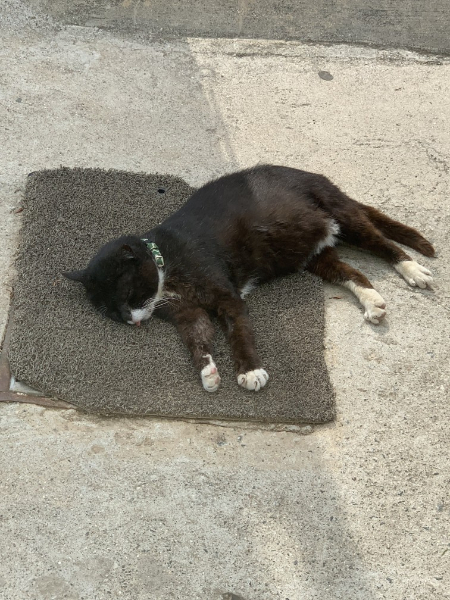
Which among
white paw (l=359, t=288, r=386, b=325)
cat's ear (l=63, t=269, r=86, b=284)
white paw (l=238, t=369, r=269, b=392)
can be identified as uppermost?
white paw (l=359, t=288, r=386, b=325)

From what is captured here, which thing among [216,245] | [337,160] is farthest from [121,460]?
[337,160]

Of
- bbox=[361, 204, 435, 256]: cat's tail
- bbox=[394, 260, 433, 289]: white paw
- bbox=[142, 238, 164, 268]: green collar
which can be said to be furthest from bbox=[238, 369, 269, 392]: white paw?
bbox=[361, 204, 435, 256]: cat's tail

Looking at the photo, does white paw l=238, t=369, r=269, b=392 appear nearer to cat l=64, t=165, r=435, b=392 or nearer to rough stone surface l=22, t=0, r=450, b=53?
cat l=64, t=165, r=435, b=392

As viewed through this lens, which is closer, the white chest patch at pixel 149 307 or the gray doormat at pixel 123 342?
the gray doormat at pixel 123 342

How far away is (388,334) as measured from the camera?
3.52m

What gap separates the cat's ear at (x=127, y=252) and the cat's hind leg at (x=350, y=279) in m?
1.07

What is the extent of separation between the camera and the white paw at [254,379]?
126 inches

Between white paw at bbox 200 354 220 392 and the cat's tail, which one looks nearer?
white paw at bbox 200 354 220 392

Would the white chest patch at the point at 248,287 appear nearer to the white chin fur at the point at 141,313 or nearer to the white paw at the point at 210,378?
the white chin fur at the point at 141,313

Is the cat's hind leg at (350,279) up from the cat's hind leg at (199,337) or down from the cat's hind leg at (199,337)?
up

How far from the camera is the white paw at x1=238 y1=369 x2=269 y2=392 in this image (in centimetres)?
320

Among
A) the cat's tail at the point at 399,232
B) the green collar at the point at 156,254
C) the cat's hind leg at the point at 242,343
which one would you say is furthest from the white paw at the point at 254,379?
the cat's tail at the point at 399,232

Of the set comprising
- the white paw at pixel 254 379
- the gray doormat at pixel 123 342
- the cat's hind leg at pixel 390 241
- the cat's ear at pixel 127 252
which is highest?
the cat's ear at pixel 127 252

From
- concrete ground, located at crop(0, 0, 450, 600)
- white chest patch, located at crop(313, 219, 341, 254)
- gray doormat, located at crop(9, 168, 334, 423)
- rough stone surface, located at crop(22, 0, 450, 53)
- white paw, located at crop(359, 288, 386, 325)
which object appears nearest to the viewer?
concrete ground, located at crop(0, 0, 450, 600)
